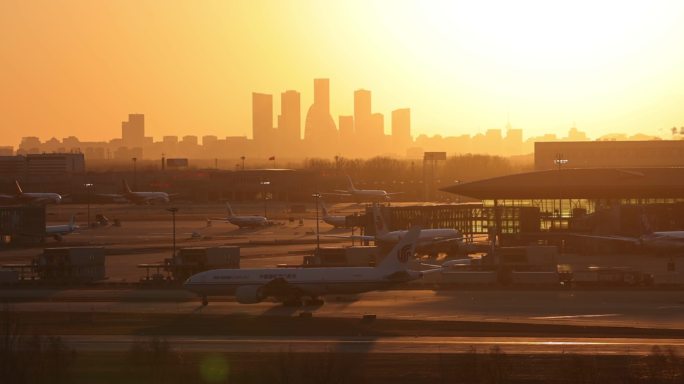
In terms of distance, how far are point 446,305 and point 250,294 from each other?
427 inches

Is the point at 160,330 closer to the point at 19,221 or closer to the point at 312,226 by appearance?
the point at 19,221

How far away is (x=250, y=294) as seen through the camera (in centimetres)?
5603

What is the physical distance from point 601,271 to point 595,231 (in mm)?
32031

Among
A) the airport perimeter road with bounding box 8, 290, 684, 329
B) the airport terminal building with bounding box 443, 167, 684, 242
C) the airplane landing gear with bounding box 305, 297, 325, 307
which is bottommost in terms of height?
the airport perimeter road with bounding box 8, 290, 684, 329

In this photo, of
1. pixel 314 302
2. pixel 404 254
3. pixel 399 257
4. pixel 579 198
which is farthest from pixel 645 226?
pixel 314 302

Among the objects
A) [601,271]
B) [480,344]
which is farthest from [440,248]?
[480,344]

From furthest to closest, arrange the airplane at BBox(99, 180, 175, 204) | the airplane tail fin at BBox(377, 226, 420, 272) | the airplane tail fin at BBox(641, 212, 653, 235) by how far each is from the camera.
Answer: the airplane at BBox(99, 180, 175, 204), the airplane tail fin at BBox(641, 212, 653, 235), the airplane tail fin at BBox(377, 226, 420, 272)

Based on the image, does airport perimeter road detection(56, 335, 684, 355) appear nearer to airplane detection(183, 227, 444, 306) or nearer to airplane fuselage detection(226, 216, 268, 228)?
airplane detection(183, 227, 444, 306)

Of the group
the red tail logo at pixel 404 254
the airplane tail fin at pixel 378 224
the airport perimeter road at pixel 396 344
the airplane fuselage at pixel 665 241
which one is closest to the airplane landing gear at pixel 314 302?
the red tail logo at pixel 404 254

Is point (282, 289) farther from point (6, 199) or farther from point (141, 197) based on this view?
point (141, 197)

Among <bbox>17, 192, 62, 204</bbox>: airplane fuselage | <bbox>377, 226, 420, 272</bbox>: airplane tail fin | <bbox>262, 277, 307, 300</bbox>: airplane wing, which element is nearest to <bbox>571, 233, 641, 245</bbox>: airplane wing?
<bbox>377, 226, 420, 272</bbox>: airplane tail fin

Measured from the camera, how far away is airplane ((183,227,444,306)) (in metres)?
53.8

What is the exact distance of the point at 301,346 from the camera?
42.1 meters

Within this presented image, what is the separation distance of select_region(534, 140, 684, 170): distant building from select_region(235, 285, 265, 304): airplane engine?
122884 mm
